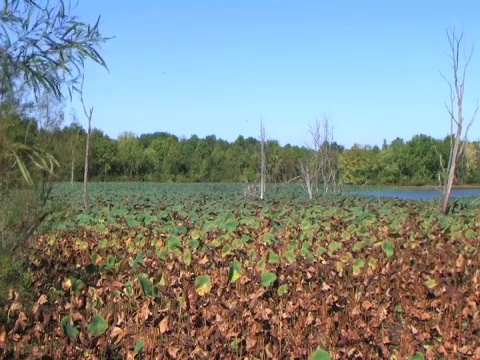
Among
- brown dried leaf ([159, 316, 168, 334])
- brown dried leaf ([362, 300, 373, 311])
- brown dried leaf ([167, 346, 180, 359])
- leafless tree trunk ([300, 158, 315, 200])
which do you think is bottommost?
brown dried leaf ([167, 346, 180, 359])

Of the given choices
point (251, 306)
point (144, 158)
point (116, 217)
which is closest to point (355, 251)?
point (251, 306)

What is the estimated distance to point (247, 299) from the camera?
5.24 meters

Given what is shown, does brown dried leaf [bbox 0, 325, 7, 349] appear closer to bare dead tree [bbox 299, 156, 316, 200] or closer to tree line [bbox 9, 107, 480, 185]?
bare dead tree [bbox 299, 156, 316, 200]

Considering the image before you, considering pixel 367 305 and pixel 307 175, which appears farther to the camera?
pixel 307 175

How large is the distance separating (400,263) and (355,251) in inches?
35.8

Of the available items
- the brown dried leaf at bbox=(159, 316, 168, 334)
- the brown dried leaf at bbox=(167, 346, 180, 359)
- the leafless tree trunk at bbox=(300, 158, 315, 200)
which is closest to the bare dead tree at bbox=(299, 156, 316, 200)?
the leafless tree trunk at bbox=(300, 158, 315, 200)

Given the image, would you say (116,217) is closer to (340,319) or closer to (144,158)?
(340,319)

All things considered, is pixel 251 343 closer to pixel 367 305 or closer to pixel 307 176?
pixel 367 305

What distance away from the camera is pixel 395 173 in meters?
66.1

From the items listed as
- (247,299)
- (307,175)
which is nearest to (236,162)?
(307,175)

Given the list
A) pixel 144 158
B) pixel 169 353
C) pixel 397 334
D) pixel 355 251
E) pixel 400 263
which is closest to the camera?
pixel 169 353

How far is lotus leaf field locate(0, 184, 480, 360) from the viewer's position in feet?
14.6

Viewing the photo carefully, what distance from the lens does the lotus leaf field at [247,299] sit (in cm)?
446

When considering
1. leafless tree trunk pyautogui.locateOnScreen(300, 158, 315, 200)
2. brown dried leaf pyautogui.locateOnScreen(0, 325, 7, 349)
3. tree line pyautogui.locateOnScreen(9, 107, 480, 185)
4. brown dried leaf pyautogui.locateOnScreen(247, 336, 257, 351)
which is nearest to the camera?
A: brown dried leaf pyautogui.locateOnScreen(0, 325, 7, 349)
